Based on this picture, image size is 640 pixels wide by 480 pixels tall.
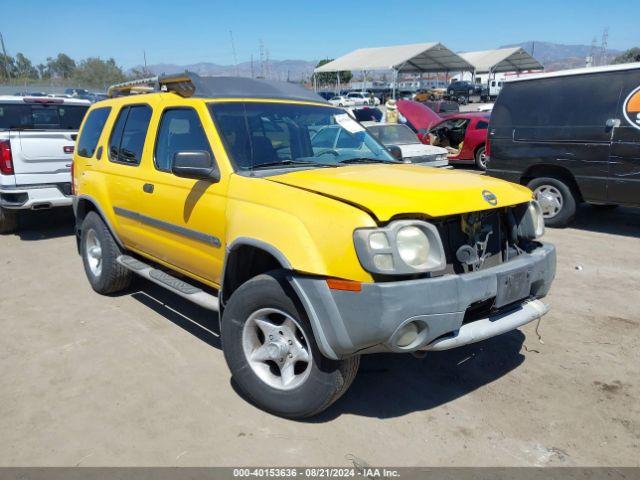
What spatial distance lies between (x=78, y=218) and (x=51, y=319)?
1.28 meters

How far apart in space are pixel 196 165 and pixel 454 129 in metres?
12.8

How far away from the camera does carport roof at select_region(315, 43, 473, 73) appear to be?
39.2 meters

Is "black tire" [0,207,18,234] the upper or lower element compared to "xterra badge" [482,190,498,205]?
lower

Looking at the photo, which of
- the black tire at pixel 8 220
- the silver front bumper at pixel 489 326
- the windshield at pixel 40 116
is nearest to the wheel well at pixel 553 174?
the silver front bumper at pixel 489 326

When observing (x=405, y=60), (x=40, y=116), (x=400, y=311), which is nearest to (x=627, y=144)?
(x=400, y=311)

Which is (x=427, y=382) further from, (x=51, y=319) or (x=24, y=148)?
(x=24, y=148)

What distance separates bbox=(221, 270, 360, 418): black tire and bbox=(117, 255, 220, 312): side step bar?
387 mm

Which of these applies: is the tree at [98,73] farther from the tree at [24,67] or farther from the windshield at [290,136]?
the windshield at [290,136]

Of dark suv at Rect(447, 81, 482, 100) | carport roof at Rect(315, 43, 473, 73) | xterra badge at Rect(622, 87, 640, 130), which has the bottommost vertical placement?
xterra badge at Rect(622, 87, 640, 130)

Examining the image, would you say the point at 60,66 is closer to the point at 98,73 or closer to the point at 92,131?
the point at 98,73

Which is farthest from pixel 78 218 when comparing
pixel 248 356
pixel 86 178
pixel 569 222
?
pixel 569 222

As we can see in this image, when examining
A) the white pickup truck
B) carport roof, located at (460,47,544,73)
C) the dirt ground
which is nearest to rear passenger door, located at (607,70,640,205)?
the dirt ground

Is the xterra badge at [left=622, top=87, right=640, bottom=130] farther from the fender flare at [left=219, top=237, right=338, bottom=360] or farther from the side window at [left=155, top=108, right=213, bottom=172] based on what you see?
the fender flare at [left=219, top=237, right=338, bottom=360]

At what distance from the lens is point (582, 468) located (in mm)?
2760
